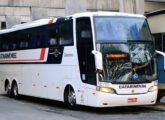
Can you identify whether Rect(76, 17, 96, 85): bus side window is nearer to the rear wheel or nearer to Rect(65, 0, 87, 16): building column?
the rear wheel

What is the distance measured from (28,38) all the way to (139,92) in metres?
7.18

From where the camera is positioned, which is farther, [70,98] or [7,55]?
[7,55]

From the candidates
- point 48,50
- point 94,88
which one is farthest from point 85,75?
point 48,50

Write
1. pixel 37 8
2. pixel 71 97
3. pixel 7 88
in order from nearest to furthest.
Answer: pixel 71 97, pixel 7 88, pixel 37 8

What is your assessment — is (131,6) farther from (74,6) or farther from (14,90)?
(14,90)

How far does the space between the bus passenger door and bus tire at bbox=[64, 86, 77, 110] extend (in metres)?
0.72

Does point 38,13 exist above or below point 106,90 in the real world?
above

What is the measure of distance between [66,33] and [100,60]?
287 cm

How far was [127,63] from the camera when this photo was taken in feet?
52.3

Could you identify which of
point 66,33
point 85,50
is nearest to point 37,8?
point 66,33

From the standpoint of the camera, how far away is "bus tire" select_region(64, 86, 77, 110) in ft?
56.4

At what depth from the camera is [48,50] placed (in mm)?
19172

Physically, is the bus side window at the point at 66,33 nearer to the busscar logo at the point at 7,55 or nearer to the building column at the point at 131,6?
the busscar logo at the point at 7,55

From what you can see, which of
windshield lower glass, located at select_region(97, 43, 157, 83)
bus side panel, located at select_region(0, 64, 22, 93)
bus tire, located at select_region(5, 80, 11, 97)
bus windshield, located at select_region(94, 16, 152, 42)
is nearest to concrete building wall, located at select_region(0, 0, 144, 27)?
bus side panel, located at select_region(0, 64, 22, 93)
